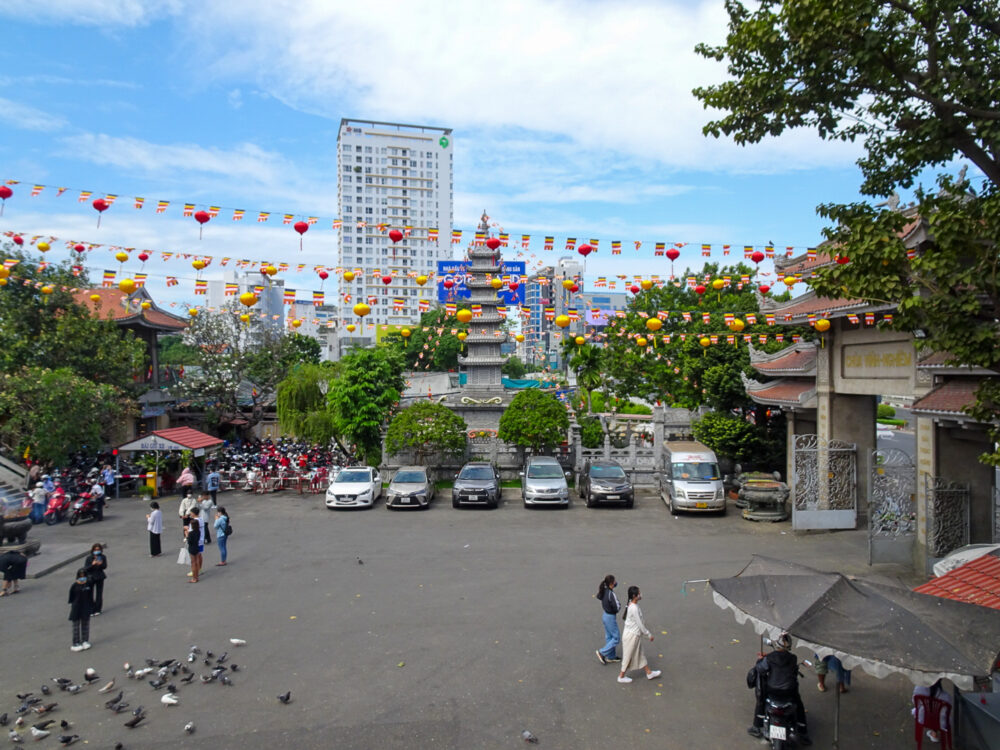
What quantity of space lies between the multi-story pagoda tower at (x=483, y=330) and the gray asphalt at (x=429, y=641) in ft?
68.4

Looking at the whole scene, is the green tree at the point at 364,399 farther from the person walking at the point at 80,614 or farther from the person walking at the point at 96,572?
the person walking at the point at 80,614

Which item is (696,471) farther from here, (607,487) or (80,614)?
(80,614)

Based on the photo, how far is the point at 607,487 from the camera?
21.5 m

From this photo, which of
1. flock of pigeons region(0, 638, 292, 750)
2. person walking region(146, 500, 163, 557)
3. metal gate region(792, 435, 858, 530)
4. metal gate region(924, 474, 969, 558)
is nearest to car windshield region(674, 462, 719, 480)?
metal gate region(792, 435, 858, 530)

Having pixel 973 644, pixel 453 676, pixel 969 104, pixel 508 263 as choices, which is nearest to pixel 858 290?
pixel 969 104

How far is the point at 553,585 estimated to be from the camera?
13164mm

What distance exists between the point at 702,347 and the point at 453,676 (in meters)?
22.2

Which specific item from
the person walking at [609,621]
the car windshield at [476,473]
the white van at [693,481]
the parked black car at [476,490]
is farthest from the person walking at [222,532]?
the white van at [693,481]

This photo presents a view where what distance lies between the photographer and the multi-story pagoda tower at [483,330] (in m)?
38.3

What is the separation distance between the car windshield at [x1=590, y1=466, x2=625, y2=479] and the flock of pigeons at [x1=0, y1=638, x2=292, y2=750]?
14015 mm

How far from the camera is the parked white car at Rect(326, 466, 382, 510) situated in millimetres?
21531

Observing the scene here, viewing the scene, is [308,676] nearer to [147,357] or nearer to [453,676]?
[453,676]

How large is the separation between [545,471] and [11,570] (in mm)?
14520

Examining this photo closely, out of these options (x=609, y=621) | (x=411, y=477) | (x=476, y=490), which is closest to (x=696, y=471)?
(x=476, y=490)
